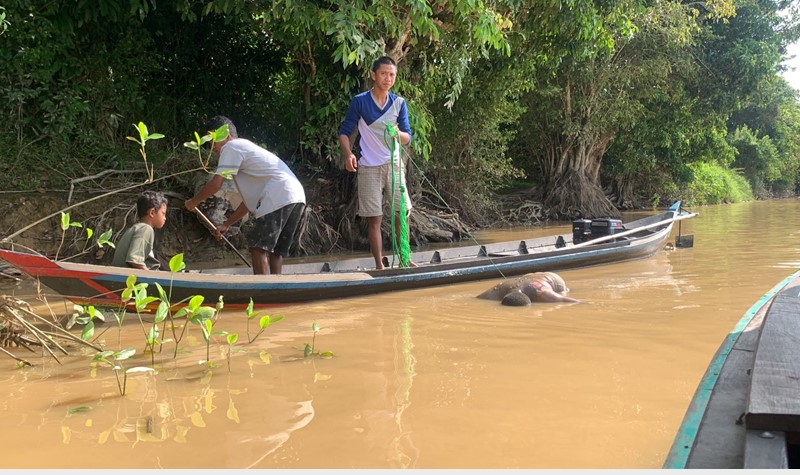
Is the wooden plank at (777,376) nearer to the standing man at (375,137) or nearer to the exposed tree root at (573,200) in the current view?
the standing man at (375,137)

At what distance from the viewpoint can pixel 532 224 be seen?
14.1 meters

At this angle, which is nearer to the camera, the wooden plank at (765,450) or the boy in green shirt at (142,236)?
the wooden plank at (765,450)

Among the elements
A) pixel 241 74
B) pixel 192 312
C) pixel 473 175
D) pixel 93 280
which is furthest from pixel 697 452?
pixel 473 175

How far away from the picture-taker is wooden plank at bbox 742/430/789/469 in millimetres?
1368

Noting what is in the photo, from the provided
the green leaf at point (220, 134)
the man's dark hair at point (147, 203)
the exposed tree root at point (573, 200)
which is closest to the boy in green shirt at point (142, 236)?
the man's dark hair at point (147, 203)

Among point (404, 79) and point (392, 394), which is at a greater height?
point (404, 79)

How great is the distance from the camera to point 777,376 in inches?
68.7

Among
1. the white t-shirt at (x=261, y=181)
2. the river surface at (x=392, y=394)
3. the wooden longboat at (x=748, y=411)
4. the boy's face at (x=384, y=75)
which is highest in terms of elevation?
the boy's face at (x=384, y=75)

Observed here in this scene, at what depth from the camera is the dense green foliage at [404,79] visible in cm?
699

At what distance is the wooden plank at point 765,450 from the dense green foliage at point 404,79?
5.26 metres

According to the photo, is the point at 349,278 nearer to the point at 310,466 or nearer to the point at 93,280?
the point at 93,280

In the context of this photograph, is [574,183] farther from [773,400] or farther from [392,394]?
[773,400]

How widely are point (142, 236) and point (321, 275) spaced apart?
3.94 ft

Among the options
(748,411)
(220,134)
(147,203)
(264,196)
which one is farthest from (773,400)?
(147,203)
